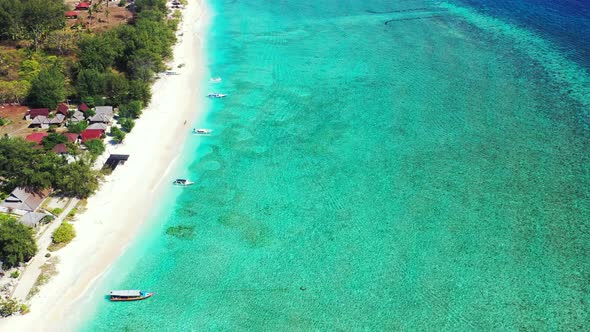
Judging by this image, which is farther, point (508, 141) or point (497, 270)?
point (508, 141)

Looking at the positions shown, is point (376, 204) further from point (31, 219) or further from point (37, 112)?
point (37, 112)

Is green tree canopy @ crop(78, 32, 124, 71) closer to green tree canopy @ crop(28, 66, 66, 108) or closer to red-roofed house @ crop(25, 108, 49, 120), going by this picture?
green tree canopy @ crop(28, 66, 66, 108)

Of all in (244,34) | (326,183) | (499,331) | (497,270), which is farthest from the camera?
(244,34)

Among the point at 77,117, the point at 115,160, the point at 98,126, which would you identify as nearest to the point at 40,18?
the point at 77,117

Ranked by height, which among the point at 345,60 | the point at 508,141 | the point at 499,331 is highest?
the point at 345,60

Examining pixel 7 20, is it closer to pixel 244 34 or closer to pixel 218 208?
pixel 244 34

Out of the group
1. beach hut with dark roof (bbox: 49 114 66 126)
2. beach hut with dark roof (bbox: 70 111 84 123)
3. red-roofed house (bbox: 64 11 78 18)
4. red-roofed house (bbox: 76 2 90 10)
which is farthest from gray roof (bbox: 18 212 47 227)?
red-roofed house (bbox: 76 2 90 10)

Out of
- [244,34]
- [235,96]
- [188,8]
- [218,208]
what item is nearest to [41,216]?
[218,208]

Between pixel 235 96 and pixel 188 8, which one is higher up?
pixel 188 8
